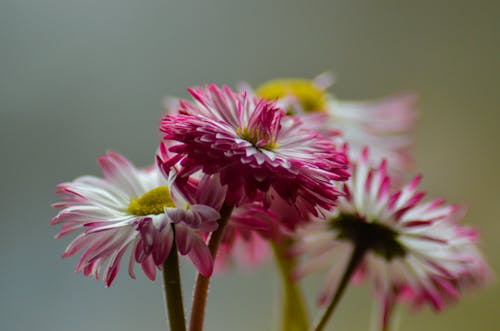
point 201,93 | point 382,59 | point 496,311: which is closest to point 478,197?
point 496,311

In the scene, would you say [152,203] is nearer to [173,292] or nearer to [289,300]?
[173,292]

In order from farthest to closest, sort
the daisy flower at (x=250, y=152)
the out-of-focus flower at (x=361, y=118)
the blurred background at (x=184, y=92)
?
the blurred background at (x=184, y=92) < the out-of-focus flower at (x=361, y=118) < the daisy flower at (x=250, y=152)

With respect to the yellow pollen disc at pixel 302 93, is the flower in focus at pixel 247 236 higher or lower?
lower

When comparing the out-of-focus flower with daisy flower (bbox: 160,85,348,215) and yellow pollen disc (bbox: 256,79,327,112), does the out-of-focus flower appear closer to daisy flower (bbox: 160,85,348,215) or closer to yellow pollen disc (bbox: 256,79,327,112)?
yellow pollen disc (bbox: 256,79,327,112)

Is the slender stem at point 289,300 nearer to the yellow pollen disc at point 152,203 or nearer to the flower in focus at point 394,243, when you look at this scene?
the flower in focus at point 394,243

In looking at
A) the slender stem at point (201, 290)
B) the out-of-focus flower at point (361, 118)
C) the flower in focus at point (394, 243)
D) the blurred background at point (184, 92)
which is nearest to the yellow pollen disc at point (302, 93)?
the out-of-focus flower at point (361, 118)

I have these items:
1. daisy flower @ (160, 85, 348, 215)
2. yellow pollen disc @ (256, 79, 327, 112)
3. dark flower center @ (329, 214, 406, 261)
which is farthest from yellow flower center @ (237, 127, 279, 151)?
yellow pollen disc @ (256, 79, 327, 112)
